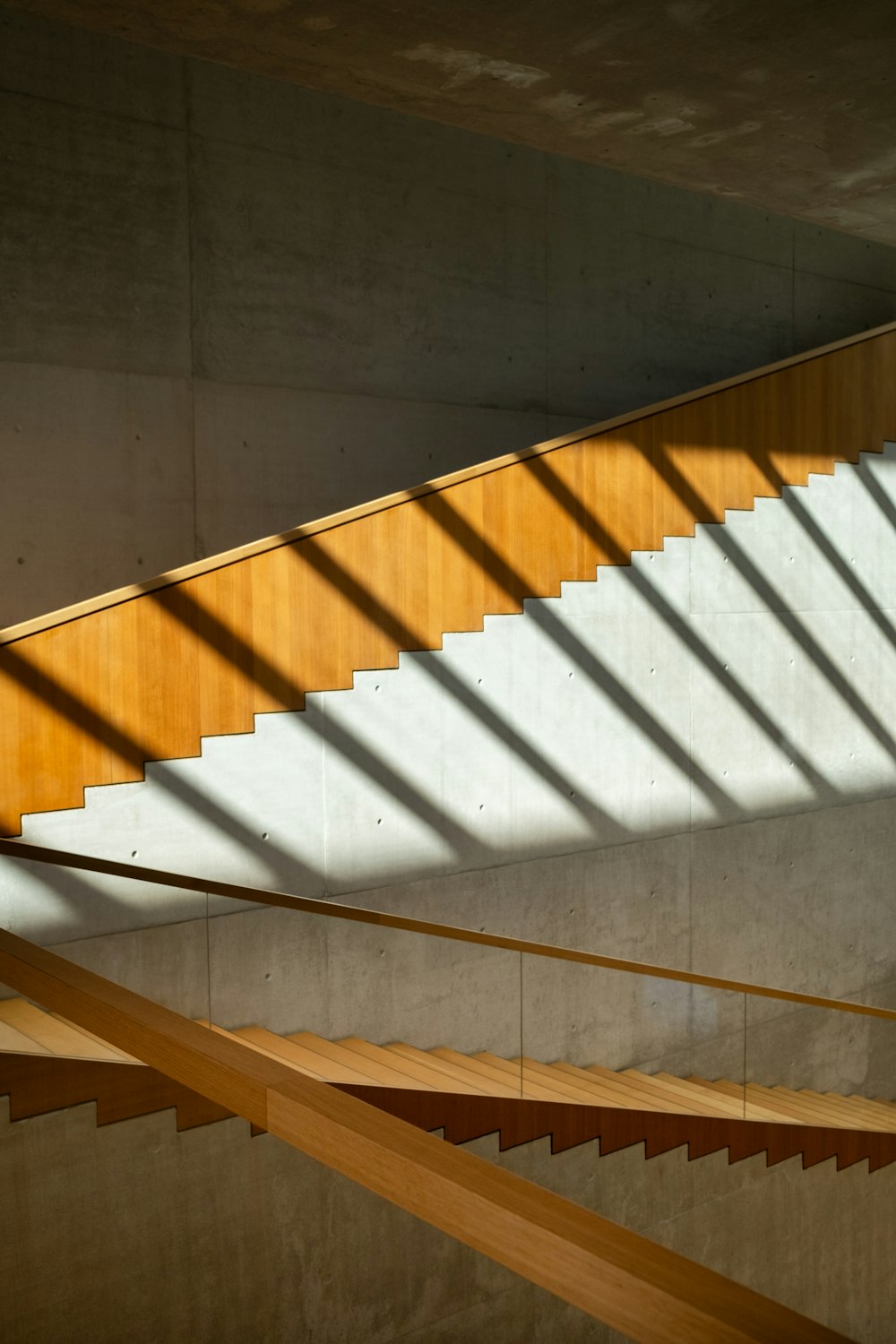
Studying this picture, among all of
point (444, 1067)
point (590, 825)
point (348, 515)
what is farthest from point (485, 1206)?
point (590, 825)

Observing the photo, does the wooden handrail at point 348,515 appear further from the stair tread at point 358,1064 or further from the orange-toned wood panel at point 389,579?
the stair tread at point 358,1064

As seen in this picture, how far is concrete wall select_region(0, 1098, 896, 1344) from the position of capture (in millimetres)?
4289

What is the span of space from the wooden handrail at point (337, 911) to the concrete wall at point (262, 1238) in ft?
2.01

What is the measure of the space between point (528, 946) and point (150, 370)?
4385 mm

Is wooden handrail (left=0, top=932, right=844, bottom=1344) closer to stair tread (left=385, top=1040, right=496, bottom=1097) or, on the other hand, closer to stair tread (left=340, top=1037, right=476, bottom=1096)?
stair tread (left=340, top=1037, right=476, bottom=1096)

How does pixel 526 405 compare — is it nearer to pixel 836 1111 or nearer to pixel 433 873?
pixel 433 873

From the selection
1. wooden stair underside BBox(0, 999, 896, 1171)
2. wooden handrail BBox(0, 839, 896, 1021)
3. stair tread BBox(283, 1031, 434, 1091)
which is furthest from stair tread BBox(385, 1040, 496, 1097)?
wooden handrail BBox(0, 839, 896, 1021)

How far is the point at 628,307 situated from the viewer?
9.47m

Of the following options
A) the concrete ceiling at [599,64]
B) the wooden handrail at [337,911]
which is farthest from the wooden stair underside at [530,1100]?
the concrete ceiling at [599,64]

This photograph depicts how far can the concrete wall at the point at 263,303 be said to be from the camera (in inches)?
269

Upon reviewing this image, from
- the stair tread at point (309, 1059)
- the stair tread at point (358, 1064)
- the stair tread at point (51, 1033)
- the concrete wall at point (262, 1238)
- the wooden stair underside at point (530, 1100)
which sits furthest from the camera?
the stair tread at point (358, 1064)

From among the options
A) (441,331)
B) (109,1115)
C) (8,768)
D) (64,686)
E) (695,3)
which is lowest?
(109,1115)

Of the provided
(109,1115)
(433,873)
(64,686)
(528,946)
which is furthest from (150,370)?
(109,1115)

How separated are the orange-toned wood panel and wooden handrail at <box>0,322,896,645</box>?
0.09ft
